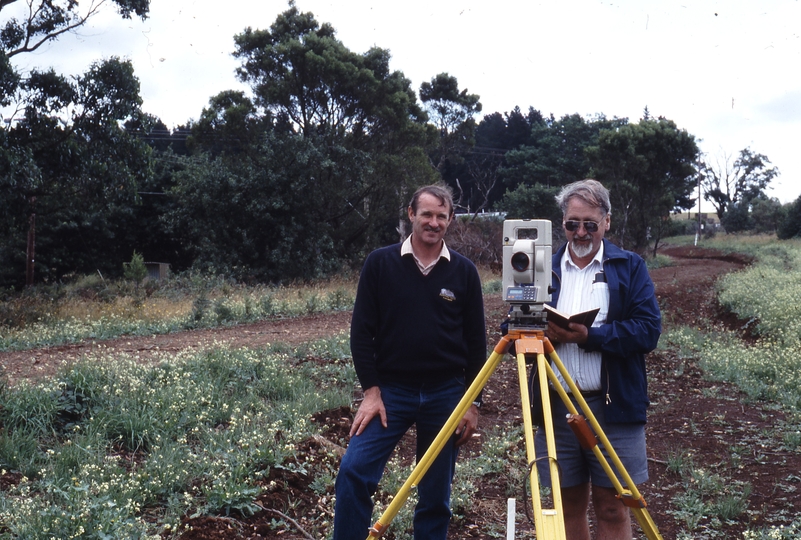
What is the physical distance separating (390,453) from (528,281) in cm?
93

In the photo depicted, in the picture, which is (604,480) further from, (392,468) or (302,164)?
(302,164)

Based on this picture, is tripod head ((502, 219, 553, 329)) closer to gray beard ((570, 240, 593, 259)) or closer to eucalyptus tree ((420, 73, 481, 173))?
gray beard ((570, 240, 593, 259))

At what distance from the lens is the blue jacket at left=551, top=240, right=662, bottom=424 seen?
2598 mm

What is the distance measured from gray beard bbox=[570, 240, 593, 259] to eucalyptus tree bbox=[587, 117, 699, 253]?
71.3 feet

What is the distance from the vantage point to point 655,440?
5.57 m

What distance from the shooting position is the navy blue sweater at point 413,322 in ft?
9.16

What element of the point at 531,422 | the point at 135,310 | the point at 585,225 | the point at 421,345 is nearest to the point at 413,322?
the point at 421,345

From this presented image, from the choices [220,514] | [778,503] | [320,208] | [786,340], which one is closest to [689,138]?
[320,208]

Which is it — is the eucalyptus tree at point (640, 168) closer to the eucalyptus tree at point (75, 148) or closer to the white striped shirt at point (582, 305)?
the eucalyptus tree at point (75, 148)

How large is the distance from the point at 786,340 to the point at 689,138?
1727 centimetres

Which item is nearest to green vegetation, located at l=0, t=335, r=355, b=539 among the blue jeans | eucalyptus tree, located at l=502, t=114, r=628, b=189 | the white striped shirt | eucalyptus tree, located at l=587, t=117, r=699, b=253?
the blue jeans

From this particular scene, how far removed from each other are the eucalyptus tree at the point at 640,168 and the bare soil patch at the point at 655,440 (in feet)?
51.9

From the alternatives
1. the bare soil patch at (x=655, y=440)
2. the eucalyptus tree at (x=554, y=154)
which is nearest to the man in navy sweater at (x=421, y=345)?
the bare soil patch at (x=655, y=440)

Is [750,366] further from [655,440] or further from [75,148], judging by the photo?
[75,148]
